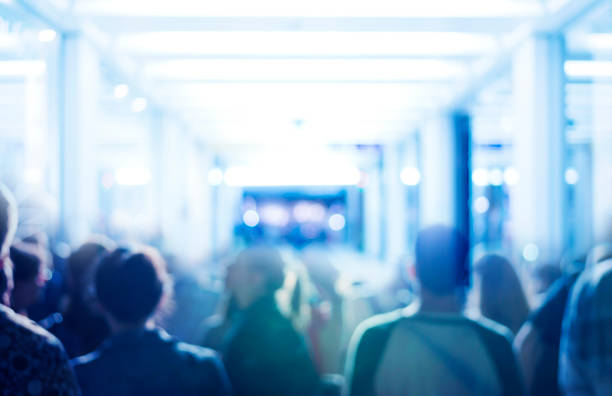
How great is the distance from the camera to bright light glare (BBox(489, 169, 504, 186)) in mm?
13555

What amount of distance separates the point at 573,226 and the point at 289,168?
11682mm

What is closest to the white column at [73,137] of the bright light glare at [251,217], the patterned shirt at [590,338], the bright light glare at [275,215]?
the patterned shirt at [590,338]

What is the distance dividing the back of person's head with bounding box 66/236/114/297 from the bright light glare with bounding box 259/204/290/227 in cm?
1694

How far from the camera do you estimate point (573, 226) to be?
5.05m

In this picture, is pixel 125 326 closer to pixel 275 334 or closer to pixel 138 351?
pixel 138 351

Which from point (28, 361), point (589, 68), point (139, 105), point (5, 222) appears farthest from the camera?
point (139, 105)

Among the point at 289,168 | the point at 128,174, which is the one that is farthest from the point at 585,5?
the point at 128,174

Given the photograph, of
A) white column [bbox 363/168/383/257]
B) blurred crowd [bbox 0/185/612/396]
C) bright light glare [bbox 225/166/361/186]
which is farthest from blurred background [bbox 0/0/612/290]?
bright light glare [bbox 225/166/361/186]

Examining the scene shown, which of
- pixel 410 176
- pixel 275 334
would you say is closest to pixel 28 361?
pixel 275 334

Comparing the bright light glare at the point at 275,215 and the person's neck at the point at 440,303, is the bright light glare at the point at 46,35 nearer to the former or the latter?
the person's neck at the point at 440,303

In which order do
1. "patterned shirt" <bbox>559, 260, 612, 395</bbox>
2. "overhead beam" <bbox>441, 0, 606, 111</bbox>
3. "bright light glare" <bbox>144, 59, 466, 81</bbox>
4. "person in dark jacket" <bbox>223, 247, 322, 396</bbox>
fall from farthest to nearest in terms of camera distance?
"bright light glare" <bbox>144, 59, 466, 81</bbox> → "overhead beam" <bbox>441, 0, 606, 111</bbox> → "person in dark jacket" <bbox>223, 247, 322, 396</bbox> → "patterned shirt" <bbox>559, 260, 612, 395</bbox>

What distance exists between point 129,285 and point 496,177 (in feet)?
44.4

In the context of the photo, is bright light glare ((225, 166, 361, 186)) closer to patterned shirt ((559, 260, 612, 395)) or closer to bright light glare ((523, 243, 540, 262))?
bright light glare ((523, 243, 540, 262))

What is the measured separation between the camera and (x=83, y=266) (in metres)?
2.77
